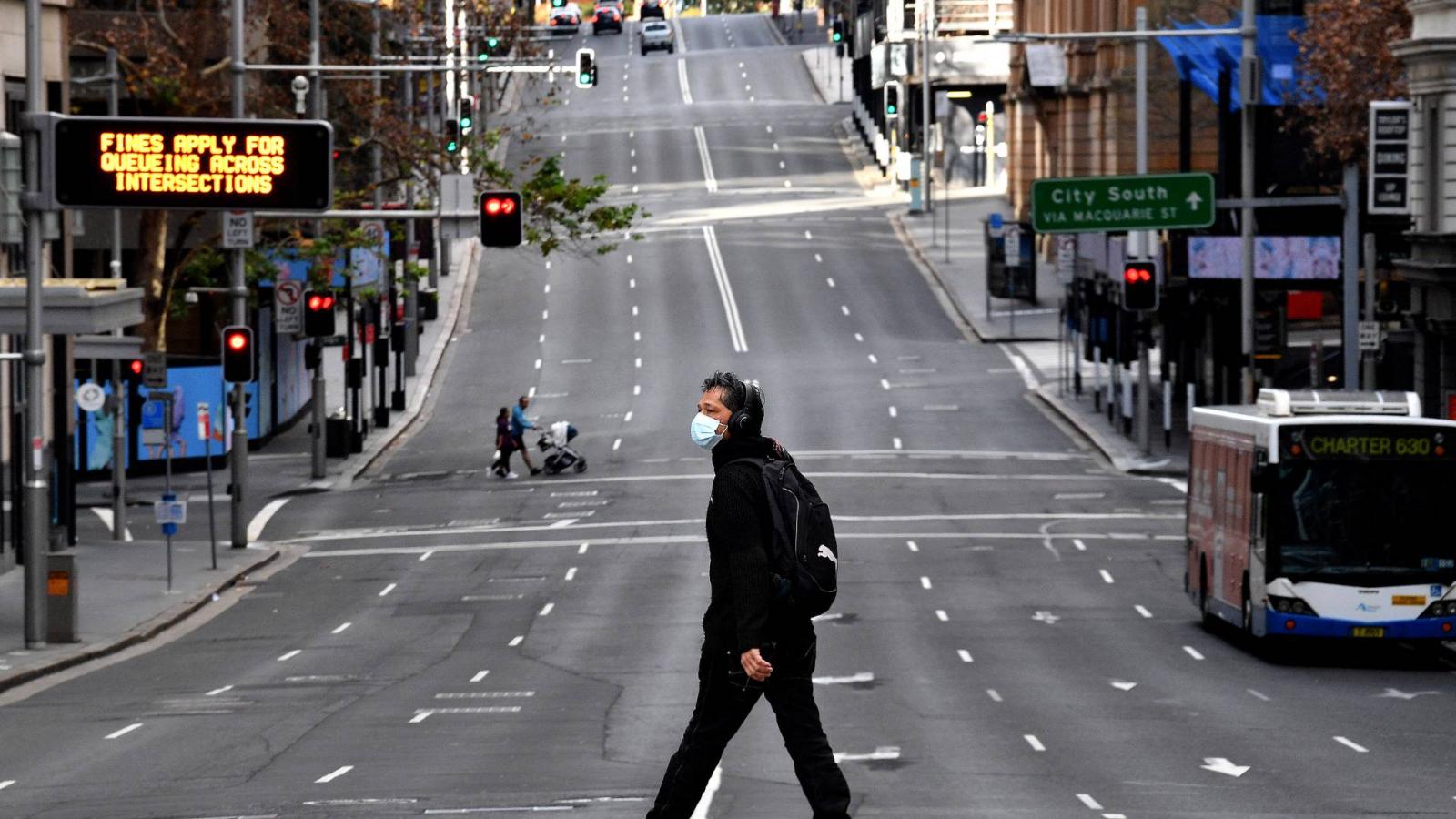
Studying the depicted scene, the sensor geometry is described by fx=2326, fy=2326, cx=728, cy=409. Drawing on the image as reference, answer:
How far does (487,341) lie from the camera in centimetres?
6669

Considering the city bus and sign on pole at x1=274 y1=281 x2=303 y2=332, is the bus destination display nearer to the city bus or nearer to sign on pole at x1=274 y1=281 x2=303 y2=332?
the city bus

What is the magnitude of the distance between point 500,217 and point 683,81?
9527 centimetres

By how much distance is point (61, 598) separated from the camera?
1008 inches

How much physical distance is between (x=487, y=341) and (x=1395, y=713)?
49.0 metres

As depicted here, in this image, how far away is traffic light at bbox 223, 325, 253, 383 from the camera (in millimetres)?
36188

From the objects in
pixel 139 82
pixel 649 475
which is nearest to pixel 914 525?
pixel 649 475

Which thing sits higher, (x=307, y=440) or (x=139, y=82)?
(x=139, y=82)

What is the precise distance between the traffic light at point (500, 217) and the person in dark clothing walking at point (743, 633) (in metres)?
24.0

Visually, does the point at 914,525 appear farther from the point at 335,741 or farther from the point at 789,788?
the point at 789,788

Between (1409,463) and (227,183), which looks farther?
(227,183)

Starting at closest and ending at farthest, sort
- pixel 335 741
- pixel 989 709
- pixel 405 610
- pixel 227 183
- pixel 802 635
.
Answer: pixel 802 635
pixel 335 741
pixel 989 709
pixel 227 183
pixel 405 610

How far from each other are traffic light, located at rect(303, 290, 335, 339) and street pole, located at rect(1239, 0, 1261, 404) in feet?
56.8

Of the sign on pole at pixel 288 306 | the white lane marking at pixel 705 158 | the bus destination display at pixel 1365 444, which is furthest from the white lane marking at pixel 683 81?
the bus destination display at pixel 1365 444

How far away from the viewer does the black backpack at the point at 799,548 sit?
1013cm
